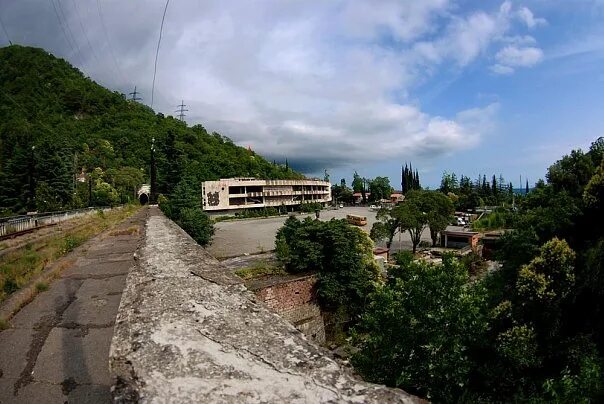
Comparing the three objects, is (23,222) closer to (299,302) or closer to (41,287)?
(299,302)

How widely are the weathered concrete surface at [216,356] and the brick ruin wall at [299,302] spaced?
10.7 m

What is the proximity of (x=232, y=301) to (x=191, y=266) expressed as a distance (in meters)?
1.73

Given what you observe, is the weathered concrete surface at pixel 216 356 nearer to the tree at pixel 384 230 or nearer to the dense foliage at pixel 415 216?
the dense foliage at pixel 415 216

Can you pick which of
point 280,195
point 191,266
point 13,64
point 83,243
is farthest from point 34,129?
point 191,266

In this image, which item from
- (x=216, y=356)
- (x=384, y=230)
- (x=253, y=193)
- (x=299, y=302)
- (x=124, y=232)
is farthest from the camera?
(x=253, y=193)

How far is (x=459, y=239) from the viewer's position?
35.8 metres

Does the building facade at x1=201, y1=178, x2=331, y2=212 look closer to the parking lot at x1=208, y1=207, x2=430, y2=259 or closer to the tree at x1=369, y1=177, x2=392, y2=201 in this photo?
the parking lot at x1=208, y1=207, x2=430, y2=259

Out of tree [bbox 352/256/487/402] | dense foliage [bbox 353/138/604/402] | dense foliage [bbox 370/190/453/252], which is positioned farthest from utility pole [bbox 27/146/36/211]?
dense foliage [bbox 353/138/604/402]

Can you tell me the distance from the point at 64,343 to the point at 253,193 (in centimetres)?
5742

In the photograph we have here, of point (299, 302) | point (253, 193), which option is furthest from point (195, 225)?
point (253, 193)

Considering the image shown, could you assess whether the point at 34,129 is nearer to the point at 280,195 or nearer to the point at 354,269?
the point at 280,195

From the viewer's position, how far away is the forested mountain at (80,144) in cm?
4278

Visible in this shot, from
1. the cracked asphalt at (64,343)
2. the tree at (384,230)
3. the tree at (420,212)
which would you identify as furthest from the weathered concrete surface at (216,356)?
the tree at (420,212)

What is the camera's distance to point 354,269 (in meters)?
16.6
